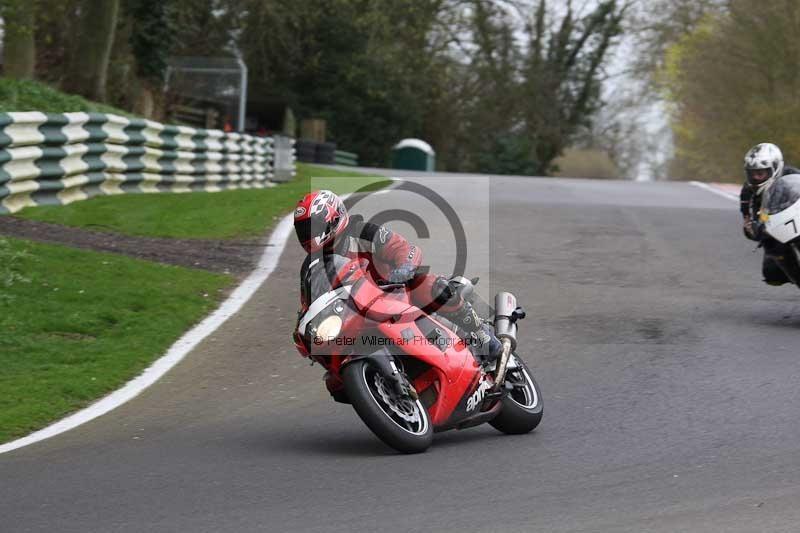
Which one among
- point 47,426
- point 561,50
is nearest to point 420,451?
point 47,426

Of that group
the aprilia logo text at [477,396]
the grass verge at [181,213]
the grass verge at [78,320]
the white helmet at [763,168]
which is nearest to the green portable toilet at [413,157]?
the grass verge at [181,213]

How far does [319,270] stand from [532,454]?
4.99 ft

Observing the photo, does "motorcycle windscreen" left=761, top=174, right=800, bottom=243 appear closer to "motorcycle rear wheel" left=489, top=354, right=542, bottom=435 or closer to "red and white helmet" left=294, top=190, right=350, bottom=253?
"motorcycle rear wheel" left=489, top=354, right=542, bottom=435

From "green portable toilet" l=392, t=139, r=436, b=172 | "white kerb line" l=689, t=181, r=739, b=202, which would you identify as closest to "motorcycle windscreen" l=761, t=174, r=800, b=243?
"white kerb line" l=689, t=181, r=739, b=202

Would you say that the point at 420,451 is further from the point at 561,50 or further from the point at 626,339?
the point at 561,50

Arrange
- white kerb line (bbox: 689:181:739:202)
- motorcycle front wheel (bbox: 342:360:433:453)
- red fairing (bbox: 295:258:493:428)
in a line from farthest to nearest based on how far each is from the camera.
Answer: white kerb line (bbox: 689:181:739:202) < red fairing (bbox: 295:258:493:428) < motorcycle front wheel (bbox: 342:360:433:453)

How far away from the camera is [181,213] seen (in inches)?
671

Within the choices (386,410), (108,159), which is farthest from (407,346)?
(108,159)

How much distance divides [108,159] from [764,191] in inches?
383

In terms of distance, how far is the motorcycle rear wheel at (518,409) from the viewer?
745 cm

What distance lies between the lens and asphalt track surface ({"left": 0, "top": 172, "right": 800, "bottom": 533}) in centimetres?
560

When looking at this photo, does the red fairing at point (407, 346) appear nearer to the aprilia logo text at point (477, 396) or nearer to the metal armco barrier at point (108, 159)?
the aprilia logo text at point (477, 396)

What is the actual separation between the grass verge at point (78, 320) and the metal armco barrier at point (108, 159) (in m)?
2.35

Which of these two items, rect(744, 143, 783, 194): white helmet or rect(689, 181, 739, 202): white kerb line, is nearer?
rect(744, 143, 783, 194): white helmet
